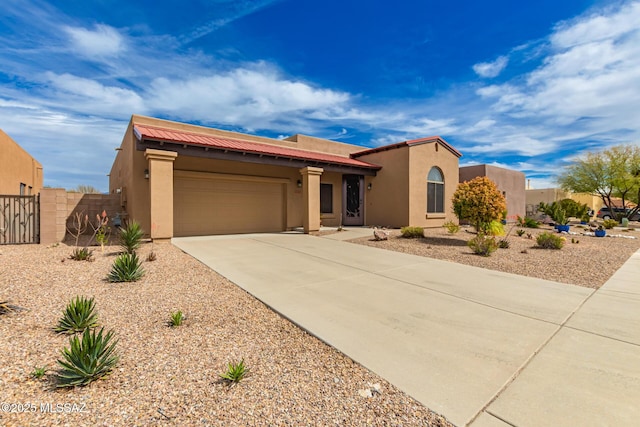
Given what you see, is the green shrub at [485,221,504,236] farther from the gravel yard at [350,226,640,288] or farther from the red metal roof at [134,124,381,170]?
the red metal roof at [134,124,381,170]

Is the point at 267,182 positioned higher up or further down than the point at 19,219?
higher up

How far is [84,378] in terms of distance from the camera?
2580 mm

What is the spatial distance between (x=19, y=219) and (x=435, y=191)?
18.4 meters

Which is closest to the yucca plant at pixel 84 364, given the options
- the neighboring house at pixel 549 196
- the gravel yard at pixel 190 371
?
the gravel yard at pixel 190 371

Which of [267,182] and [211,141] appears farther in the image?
[267,182]

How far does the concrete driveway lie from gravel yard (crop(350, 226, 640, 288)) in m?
0.57

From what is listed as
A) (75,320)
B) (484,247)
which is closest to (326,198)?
(484,247)

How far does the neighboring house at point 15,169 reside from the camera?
15086mm

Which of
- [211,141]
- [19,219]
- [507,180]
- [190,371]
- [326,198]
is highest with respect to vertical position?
[211,141]

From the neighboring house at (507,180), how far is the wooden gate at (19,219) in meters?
23.6

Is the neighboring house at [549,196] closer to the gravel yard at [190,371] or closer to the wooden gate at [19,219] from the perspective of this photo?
the gravel yard at [190,371]

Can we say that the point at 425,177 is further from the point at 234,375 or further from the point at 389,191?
the point at 234,375

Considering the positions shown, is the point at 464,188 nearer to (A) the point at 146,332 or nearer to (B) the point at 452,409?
(B) the point at 452,409

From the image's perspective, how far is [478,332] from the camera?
3.76m
